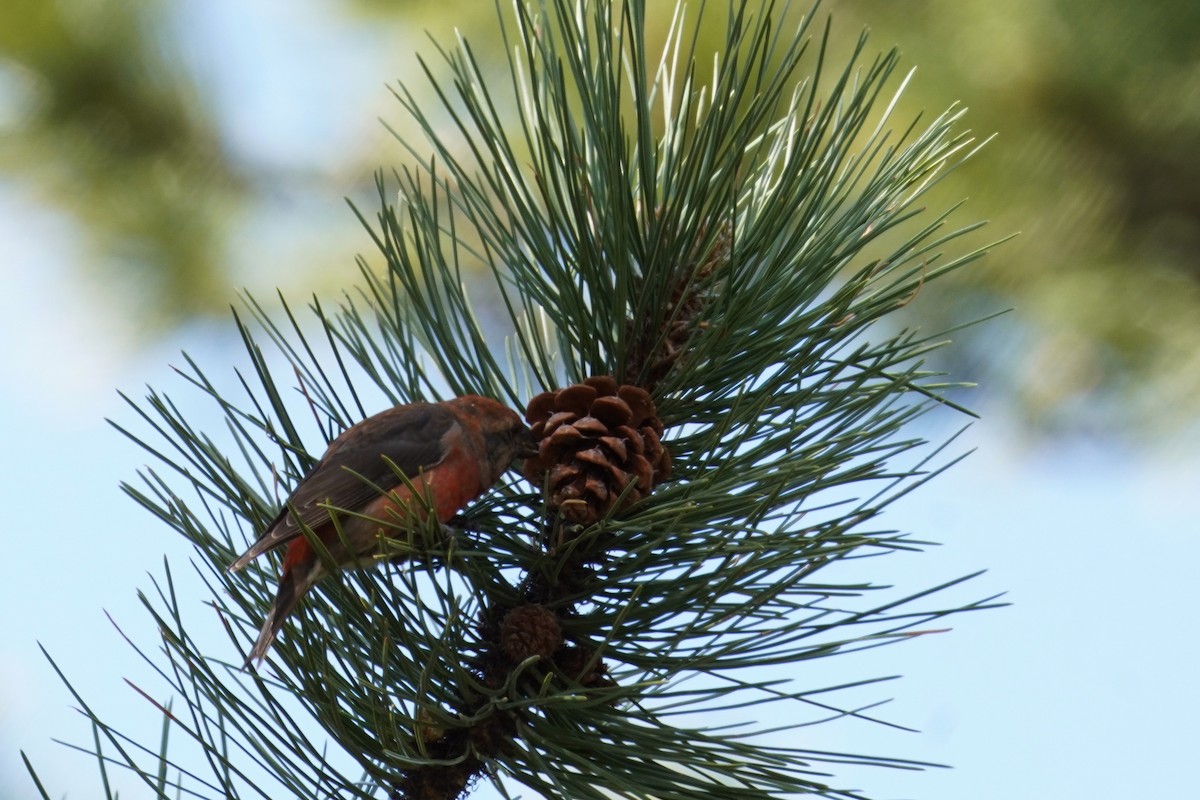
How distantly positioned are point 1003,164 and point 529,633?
1676 mm

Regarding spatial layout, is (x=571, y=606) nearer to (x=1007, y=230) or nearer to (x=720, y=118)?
(x=720, y=118)

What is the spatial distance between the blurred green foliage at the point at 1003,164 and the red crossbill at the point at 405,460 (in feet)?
4.61

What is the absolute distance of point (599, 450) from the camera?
112 cm

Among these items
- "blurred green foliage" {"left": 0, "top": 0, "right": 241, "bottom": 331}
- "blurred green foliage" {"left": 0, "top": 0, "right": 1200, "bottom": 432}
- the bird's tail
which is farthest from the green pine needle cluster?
"blurred green foliage" {"left": 0, "top": 0, "right": 241, "bottom": 331}

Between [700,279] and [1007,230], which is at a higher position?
[1007,230]

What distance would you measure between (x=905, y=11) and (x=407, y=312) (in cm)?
156

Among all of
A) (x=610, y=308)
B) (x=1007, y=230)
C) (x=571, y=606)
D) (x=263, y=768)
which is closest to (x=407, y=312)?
(x=610, y=308)

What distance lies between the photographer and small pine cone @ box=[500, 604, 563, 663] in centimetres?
107

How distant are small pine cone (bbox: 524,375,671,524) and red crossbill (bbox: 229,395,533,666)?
9cm

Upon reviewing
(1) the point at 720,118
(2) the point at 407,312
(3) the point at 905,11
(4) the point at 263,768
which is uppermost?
(3) the point at 905,11

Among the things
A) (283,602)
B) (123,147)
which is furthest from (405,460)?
(123,147)

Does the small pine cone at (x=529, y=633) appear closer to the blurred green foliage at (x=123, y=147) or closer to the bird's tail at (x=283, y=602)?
the bird's tail at (x=283, y=602)

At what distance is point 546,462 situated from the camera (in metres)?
1.18

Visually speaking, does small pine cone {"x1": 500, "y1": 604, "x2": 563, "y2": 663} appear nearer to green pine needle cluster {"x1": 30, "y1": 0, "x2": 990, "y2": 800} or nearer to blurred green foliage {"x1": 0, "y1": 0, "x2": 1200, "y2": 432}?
green pine needle cluster {"x1": 30, "y1": 0, "x2": 990, "y2": 800}
